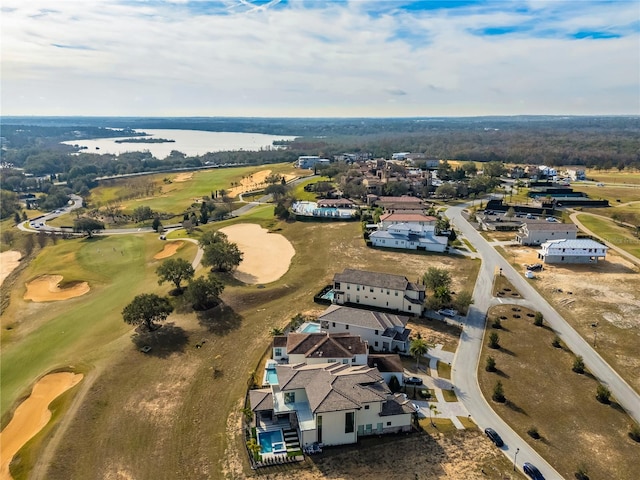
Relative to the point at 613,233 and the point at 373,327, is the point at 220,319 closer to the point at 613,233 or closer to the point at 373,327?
the point at 373,327

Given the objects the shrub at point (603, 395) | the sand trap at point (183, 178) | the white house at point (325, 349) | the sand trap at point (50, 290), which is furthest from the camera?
the sand trap at point (183, 178)

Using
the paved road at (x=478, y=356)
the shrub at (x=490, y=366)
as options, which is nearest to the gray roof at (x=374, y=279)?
the paved road at (x=478, y=356)

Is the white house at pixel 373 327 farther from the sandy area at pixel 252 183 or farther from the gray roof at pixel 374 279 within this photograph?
the sandy area at pixel 252 183

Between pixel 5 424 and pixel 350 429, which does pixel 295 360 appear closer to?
pixel 350 429

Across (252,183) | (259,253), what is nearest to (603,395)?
(259,253)

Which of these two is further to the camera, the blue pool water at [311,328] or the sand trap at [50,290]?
the sand trap at [50,290]

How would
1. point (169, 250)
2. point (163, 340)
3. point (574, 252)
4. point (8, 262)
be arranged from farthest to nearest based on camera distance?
1. point (8, 262)
2. point (169, 250)
3. point (574, 252)
4. point (163, 340)
